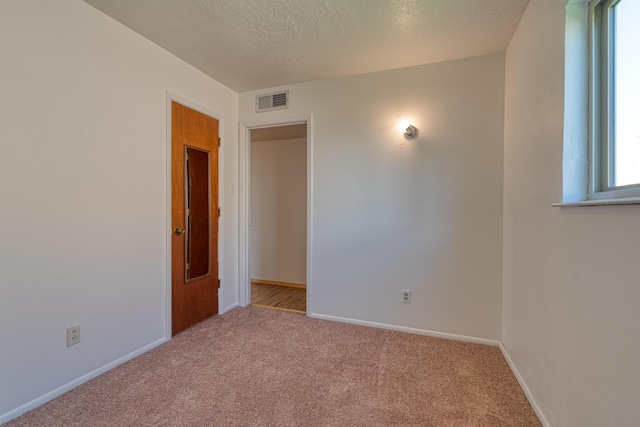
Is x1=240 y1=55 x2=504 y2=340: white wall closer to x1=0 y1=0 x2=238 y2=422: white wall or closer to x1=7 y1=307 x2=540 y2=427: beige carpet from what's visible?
x1=7 y1=307 x2=540 y2=427: beige carpet

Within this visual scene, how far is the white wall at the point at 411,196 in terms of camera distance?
2416mm

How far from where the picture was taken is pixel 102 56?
1960 mm

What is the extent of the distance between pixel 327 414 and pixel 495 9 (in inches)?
109

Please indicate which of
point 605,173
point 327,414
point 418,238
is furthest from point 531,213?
point 327,414

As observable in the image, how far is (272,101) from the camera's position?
3.15 metres

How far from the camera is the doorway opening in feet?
14.3

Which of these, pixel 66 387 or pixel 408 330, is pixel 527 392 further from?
pixel 66 387

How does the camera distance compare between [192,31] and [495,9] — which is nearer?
[495,9]

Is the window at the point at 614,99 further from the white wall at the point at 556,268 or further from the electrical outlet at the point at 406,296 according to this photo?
the electrical outlet at the point at 406,296

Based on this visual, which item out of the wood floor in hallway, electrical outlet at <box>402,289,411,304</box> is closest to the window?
electrical outlet at <box>402,289,411,304</box>

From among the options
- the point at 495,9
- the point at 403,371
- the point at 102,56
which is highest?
the point at 495,9

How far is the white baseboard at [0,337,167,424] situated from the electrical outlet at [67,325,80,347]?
0.83 ft

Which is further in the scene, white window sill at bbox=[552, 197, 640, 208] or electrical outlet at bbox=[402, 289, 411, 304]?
electrical outlet at bbox=[402, 289, 411, 304]

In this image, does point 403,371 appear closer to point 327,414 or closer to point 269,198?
point 327,414
